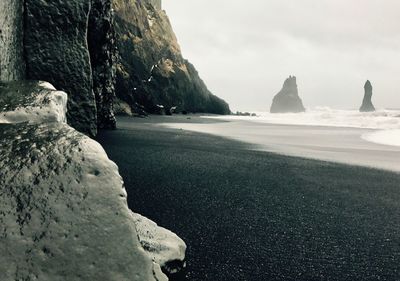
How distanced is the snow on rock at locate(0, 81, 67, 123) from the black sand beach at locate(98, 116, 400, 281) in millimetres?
1316

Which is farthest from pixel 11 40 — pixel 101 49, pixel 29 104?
pixel 101 49

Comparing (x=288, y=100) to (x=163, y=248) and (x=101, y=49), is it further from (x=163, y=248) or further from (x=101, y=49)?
(x=163, y=248)

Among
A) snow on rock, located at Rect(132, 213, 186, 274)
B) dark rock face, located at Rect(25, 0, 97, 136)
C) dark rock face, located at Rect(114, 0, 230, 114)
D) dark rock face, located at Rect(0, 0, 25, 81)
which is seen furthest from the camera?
dark rock face, located at Rect(114, 0, 230, 114)

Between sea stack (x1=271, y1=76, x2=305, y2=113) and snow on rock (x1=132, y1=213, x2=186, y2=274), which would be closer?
snow on rock (x1=132, y1=213, x2=186, y2=274)

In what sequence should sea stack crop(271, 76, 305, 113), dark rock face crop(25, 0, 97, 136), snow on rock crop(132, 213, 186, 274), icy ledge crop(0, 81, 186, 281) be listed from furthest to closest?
sea stack crop(271, 76, 305, 113) → dark rock face crop(25, 0, 97, 136) → snow on rock crop(132, 213, 186, 274) → icy ledge crop(0, 81, 186, 281)

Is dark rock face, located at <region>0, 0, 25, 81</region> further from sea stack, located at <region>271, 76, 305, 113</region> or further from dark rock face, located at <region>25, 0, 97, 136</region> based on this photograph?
sea stack, located at <region>271, 76, 305, 113</region>

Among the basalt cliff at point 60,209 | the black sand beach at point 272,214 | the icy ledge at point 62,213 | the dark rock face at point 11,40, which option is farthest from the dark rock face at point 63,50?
the icy ledge at point 62,213

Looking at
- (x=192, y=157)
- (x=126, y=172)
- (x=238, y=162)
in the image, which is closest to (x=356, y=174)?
(x=238, y=162)

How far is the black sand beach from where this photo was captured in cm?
237

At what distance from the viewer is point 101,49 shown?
8758mm

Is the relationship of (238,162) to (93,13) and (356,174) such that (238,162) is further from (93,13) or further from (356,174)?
(93,13)

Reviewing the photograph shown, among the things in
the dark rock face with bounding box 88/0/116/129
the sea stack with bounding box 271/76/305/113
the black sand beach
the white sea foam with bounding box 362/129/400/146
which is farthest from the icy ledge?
the sea stack with bounding box 271/76/305/113

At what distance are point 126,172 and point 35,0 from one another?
2.62 meters

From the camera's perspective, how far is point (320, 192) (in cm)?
429
